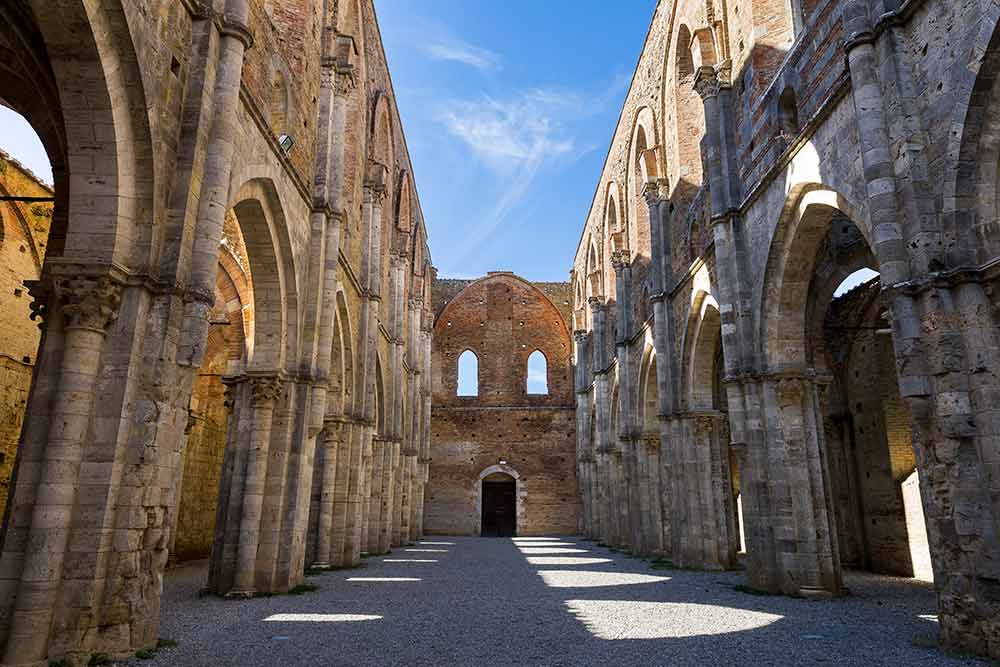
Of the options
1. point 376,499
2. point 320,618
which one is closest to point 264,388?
point 320,618

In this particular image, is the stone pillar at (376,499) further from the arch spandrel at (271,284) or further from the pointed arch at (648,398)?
the arch spandrel at (271,284)

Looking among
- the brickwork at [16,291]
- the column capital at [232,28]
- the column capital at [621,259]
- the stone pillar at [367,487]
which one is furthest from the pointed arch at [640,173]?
the brickwork at [16,291]

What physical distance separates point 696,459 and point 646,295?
598 centimetres

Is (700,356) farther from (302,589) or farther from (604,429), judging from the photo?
(604,429)

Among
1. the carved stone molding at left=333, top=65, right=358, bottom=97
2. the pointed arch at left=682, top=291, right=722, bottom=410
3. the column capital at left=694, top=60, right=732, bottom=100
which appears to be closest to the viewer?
the column capital at left=694, top=60, right=732, bottom=100

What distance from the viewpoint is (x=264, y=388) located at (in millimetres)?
10156

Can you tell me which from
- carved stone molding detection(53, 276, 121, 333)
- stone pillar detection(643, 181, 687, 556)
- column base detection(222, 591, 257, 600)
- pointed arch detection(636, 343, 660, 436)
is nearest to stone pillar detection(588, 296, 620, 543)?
pointed arch detection(636, 343, 660, 436)

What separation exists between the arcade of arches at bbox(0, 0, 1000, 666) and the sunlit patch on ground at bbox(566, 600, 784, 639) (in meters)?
1.97

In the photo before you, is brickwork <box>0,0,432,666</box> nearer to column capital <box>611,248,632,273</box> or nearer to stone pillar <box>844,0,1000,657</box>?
stone pillar <box>844,0,1000,657</box>

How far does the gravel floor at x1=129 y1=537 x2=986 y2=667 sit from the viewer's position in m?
5.95

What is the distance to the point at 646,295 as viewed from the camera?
63.4 feet

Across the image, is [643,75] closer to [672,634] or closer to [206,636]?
[672,634]

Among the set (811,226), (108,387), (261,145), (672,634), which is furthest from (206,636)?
(811,226)

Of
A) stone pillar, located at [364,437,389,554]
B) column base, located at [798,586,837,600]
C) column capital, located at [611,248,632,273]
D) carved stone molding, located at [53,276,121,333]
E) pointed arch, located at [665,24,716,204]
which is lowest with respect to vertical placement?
column base, located at [798,586,837,600]
